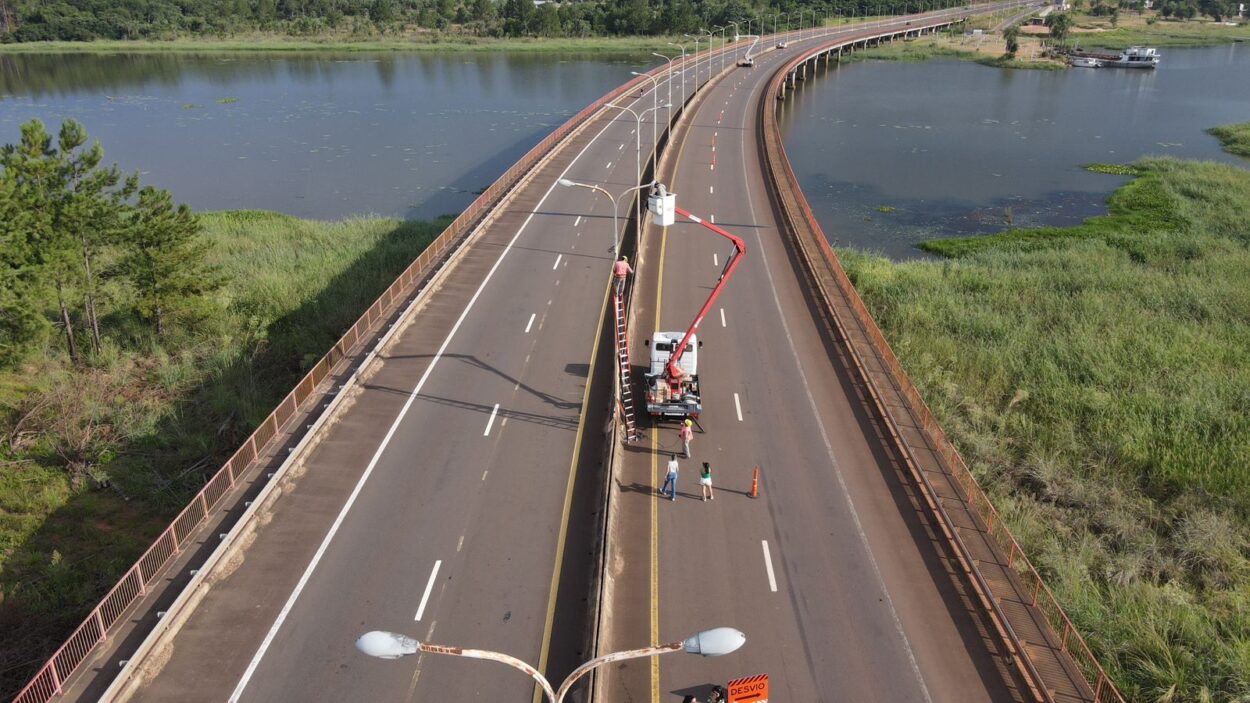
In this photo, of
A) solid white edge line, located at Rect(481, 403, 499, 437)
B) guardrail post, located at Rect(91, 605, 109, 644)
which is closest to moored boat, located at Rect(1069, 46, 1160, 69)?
solid white edge line, located at Rect(481, 403, 499, 437)

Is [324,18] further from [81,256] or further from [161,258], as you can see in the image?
[81,256]

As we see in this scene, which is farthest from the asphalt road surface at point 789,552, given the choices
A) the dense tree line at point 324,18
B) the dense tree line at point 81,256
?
the dense tree line at point 324,18

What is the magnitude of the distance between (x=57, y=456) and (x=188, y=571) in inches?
567

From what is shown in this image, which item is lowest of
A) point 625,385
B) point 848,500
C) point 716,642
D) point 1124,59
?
point 848,500

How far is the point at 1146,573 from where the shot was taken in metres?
24.1

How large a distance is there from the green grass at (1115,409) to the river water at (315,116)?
3756 cm

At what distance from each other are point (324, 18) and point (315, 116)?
101615 mm

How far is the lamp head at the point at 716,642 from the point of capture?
11.0 meters

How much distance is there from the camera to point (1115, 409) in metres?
32.3

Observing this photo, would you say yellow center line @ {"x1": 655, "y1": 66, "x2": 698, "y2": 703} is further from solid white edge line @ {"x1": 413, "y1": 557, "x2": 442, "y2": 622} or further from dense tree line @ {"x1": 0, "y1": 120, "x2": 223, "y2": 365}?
dense tree line @ {"x1": 0, "y1": 120, "x2": 223, "y2": 365}

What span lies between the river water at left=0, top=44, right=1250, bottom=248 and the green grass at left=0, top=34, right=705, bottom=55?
6771 millimetres

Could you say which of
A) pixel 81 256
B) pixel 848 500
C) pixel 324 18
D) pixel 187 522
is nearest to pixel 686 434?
pixel 848 500

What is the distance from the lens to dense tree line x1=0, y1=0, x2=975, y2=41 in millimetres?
165375

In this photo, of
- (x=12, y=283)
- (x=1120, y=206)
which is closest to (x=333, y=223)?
(x=12, y=283)
